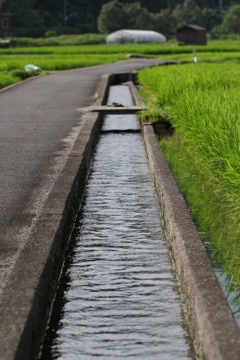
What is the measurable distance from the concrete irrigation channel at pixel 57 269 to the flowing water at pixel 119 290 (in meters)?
0.07

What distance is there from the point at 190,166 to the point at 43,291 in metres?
5.12

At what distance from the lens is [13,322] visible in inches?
129

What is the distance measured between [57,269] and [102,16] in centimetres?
8991

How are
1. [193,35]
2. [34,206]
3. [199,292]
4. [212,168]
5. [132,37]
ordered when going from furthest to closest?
[132,37] < [193,35] < [212,168] < [34,206] < [199,292]

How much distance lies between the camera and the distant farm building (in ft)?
260

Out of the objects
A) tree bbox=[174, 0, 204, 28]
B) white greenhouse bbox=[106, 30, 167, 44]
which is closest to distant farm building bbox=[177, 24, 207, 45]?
white greenhouse bbox=[106, 30, 167, 44]

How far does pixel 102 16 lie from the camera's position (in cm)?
9262

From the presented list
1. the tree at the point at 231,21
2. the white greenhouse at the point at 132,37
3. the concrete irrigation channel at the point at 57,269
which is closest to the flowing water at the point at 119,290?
the concrete irrigation channel at the point at 57,269

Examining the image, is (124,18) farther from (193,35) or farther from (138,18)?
(193,35)

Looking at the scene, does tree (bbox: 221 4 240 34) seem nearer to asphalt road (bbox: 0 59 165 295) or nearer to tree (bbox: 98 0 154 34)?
tree (bbox: 98 0 154 34)

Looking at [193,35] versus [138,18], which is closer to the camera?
[193,35]

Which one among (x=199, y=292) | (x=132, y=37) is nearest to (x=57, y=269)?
(x=199, y=292)

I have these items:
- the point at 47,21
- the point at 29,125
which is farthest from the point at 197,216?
the point at 47,21

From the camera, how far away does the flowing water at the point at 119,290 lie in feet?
12.0
